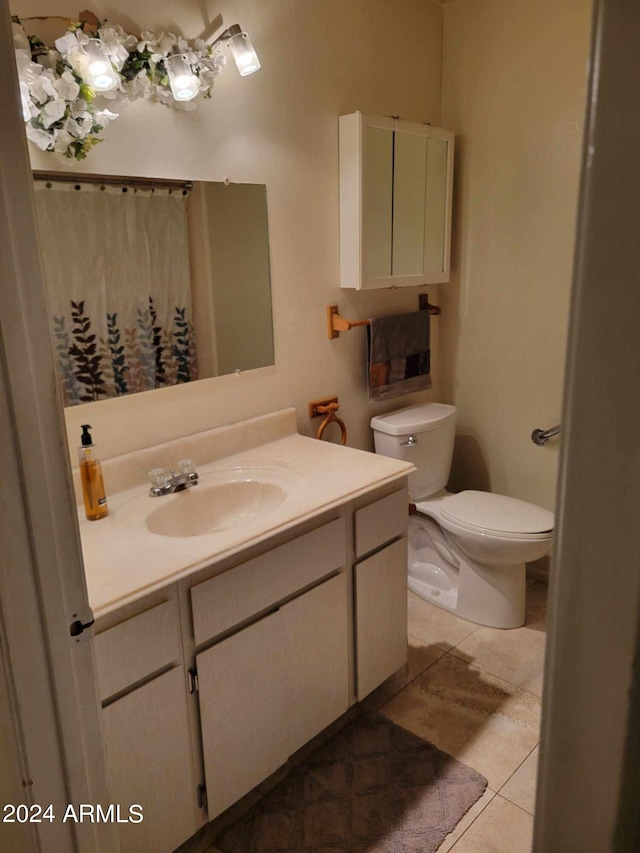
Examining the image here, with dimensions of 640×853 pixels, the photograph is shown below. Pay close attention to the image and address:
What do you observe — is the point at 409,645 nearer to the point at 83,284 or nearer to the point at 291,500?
the point at 291,500

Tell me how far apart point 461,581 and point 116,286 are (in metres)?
1.74

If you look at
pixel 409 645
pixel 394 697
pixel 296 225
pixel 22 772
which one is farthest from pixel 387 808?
pixel 296 225

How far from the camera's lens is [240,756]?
155 centimetres

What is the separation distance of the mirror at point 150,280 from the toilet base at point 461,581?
1.14 metres

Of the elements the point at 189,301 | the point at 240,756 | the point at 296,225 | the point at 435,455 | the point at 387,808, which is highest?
the point at 296,225

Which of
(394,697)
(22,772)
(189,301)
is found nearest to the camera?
(22,772)

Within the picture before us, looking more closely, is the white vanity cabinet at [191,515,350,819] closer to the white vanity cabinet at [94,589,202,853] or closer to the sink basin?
the white vanity cabinet at [94,589,202,853]

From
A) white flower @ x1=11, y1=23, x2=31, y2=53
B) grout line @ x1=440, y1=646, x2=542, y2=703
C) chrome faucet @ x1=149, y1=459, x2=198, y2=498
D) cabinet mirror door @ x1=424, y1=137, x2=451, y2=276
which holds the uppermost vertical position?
white flower @ x1=11, y1=23, x2=31, y2=53

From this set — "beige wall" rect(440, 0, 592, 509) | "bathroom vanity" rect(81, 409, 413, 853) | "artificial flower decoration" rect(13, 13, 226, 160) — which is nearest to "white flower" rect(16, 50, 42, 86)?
"artificial flower decoration" rect(13, 13, 226, 160)

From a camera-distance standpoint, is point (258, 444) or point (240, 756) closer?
point (240, 756)

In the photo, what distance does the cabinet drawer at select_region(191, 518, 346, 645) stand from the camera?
1.42 meters

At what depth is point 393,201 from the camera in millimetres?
2324

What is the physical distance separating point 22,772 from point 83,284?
1170mm

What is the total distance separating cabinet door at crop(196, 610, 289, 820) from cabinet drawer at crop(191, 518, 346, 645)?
53 millimetres
